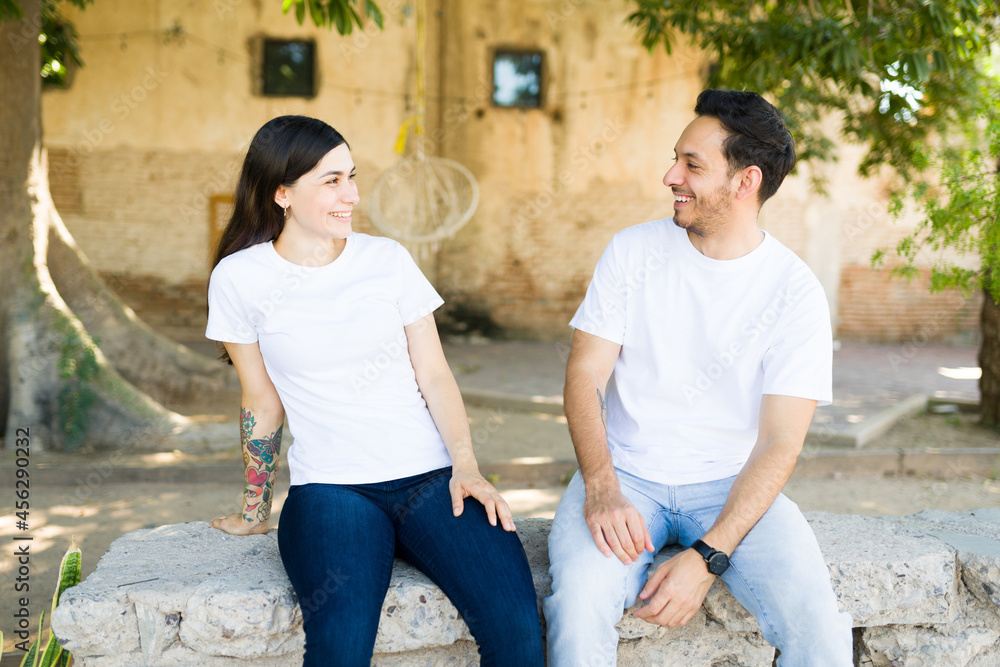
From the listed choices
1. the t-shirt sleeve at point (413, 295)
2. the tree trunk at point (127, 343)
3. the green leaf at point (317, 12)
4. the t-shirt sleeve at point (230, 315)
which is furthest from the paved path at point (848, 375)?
the t-shirt sleeve at point (230, 315)

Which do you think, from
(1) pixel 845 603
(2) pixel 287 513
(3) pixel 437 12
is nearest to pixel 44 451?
(2) pixel 287 513

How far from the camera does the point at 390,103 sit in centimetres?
1077

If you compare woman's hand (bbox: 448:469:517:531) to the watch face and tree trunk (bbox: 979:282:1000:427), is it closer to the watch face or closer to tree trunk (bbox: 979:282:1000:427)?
the watch face

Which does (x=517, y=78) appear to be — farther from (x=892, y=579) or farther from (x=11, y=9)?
(x=892, y=579)

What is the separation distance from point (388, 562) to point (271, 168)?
3.76ft

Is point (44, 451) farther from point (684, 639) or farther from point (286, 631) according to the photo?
point (684, 639)

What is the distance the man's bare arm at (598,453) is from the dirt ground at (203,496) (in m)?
2.29

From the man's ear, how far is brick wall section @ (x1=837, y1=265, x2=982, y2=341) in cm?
1030

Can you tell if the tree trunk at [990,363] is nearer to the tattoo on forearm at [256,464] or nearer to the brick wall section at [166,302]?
the tattoo on forearm at [256,464]

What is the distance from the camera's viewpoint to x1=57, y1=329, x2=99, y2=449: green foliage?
5414mm

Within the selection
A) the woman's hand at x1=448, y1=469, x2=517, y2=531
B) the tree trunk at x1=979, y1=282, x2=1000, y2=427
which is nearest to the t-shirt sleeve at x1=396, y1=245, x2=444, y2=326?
the woman's hand at x1=448, y1=469, x2=517, y2=531

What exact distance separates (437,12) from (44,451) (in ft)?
25.5

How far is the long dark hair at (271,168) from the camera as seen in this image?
227 centimetres

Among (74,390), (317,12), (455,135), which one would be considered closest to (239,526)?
(317,12)
